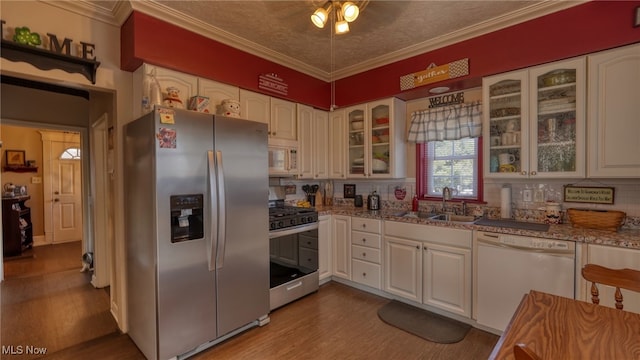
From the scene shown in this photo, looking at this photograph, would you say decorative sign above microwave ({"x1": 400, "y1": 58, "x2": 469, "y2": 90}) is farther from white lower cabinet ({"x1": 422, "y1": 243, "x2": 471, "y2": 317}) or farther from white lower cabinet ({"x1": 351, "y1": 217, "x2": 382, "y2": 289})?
white lower cabinet ({"x1": 422, "y1": 243, "x2": 471, "y2": 317})

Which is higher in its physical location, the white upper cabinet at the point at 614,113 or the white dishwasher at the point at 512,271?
the white upper cabinet at the point at 614,113

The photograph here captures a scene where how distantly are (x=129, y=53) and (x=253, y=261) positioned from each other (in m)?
1.91

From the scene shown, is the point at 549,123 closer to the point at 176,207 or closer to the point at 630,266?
the point at 630,266

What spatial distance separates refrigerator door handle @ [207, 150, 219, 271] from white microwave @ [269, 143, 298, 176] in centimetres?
106

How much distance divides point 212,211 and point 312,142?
187cm

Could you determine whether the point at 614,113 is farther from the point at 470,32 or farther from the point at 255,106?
the point at 255,106

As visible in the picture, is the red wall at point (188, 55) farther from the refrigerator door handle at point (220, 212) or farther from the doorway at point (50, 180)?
the doorway at point (50, 180)

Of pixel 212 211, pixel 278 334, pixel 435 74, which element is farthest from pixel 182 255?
pixel 435 74

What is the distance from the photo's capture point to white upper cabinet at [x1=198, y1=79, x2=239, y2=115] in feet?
8.61

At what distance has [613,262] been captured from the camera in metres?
1.87

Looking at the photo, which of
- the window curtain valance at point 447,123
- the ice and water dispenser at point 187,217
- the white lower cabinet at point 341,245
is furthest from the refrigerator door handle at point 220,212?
the window curtain valance at point 447,123

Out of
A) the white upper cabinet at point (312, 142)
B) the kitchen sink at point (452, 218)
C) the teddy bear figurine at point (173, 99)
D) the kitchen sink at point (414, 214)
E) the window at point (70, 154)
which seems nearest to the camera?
the teddy bear figurine at point (173, 99)

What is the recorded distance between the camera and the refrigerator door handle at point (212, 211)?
2.13 metres

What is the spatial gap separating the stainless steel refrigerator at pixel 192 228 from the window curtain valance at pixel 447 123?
1.82m
